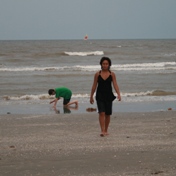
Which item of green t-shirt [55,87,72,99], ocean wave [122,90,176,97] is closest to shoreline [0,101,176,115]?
green t-shirt [55,87,72,99]

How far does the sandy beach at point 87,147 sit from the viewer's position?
17.1 feet

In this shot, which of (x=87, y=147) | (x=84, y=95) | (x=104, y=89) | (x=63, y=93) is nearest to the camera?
(x=87, y=147)

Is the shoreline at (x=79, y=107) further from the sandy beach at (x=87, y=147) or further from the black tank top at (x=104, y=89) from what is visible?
the black tank top at (x=104, y=89)

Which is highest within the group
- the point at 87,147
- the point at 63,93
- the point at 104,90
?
the point at 104,90

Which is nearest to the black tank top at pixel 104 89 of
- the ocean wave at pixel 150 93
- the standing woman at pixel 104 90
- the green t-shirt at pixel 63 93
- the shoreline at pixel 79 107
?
the standing woman at pixel 104 90

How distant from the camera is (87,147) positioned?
6.39 meters

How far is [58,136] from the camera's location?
24.3ft

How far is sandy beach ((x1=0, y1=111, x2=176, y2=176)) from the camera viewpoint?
17.1 feet

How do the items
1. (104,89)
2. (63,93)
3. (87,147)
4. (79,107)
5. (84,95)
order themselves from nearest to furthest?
(87,147) < (104,89) < (79,107) < (63,93) < (84,95)

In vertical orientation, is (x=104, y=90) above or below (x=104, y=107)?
above

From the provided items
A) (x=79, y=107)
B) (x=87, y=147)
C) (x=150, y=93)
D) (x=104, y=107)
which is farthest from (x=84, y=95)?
(x=87, y=147)

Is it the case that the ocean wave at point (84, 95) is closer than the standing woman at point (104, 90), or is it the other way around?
the standing woman at point (104, 90)

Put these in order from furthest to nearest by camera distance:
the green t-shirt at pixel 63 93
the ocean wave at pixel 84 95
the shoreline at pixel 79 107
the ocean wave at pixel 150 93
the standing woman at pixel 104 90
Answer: the ocean wave at pixel 150 93 → the ocean wave at pixel 84 95 → the green t-shirt at pixel 63 93 → the shoreline at pixel 79 107 → the standing woman at pixel 104 90

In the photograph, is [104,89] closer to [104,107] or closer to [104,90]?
[104,90]
